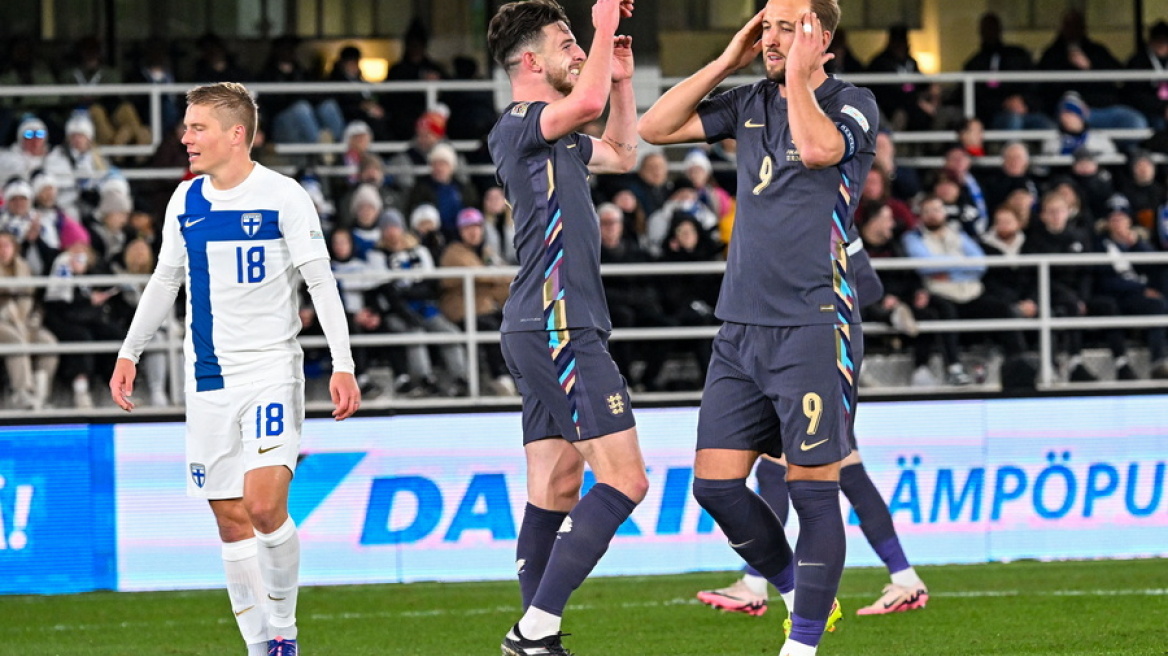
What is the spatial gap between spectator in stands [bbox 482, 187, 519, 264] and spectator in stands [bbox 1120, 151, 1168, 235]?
16.9ft

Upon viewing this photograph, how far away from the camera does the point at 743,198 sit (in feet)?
17.0

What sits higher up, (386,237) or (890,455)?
(386,237)

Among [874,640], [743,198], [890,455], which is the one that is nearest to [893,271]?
[890,455]

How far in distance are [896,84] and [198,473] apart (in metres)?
10.8

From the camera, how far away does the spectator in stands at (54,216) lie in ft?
37.6

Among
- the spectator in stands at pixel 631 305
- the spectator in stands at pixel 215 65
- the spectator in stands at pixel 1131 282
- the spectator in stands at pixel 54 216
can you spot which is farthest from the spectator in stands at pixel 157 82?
the spectator in stands at pixel 1131 282

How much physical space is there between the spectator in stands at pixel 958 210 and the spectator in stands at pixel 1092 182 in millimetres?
1055

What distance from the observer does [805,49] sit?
4.81 meters

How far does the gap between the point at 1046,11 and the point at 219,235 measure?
15.7 m

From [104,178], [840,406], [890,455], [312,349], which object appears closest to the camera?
[840,406]

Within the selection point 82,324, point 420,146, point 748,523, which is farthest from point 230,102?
point 420,146

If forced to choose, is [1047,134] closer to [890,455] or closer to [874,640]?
[890,455]

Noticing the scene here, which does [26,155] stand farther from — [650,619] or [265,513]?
[265,513]

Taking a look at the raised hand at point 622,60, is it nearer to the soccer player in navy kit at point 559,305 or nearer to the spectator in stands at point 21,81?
the soccer player in navy kit at point 559,305
